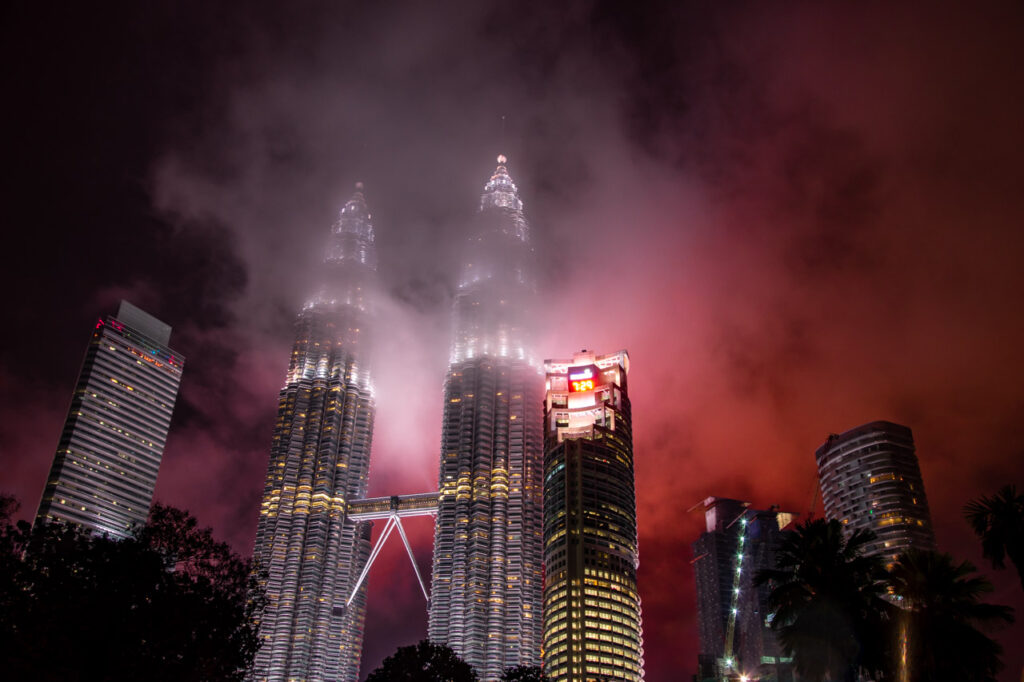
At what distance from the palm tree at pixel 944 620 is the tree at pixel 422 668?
208ft

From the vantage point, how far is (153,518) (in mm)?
46094

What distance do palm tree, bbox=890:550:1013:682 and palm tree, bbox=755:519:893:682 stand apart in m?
1.07

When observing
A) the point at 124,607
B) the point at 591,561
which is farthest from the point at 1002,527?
the point at 591,561

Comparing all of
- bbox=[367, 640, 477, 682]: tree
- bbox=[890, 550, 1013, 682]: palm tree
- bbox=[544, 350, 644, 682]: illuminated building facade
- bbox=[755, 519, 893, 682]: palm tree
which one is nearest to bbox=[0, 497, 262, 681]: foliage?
bbox=[755, 519, 893, 682]: palm tree

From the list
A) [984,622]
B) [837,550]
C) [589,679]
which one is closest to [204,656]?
[837,550]

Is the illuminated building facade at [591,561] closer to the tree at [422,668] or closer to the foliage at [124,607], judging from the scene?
the tree at [422,668]

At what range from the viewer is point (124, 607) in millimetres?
40844

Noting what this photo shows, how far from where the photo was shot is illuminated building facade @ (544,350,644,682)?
16812cm

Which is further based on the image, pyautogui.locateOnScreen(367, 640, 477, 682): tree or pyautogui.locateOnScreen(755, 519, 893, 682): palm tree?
pyautogui.locateOnScreen(367, 640, 477, 682): tree

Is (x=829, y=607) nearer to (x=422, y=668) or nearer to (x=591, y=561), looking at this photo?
(x=422, y=668)

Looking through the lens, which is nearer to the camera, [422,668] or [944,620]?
[944,620]

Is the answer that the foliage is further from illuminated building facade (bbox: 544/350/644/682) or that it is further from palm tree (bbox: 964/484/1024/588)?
illuminated building facade (bbox: 544/350/644/682)

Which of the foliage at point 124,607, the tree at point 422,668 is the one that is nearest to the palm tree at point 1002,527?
the foliage at point 124,607

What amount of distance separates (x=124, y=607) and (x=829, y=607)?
110 ft
